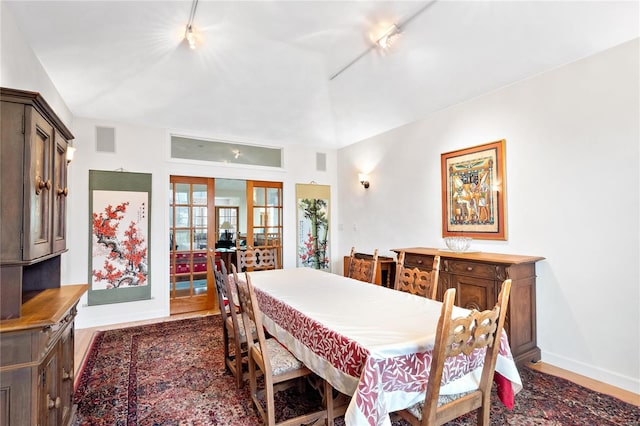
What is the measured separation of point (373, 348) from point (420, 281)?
51.6 inches

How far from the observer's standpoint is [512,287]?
2779mm

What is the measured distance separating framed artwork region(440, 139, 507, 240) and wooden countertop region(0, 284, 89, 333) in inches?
143

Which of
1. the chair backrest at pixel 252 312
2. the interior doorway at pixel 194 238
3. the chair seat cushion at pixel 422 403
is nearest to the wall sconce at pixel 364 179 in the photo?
the interior doorway at pixel 194 238

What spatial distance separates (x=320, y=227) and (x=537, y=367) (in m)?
3.84

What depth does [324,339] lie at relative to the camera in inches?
66.5

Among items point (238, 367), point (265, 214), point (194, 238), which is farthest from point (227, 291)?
point (265, 214)

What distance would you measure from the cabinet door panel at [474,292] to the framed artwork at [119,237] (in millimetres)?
4038

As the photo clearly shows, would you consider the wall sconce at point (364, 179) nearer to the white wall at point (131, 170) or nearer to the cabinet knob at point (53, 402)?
the white wall at point (131, 170)

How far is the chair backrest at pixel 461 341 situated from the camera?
4.37ft

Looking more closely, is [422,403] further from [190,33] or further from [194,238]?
[194,238]

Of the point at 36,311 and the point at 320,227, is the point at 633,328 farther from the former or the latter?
→ the point at 320,227

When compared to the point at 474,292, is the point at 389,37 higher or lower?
higher

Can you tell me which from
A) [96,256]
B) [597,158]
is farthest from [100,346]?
[597,158]

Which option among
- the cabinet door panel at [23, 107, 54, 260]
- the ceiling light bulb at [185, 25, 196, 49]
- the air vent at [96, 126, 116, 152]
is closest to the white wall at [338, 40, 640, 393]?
the ceiling light bulb at [185, 25, 196, 49]
